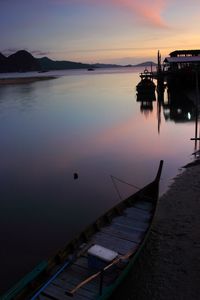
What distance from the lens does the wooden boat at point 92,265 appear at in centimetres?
820

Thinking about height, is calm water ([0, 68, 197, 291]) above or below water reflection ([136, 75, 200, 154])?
below

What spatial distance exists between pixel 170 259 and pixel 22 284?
16.8 feet

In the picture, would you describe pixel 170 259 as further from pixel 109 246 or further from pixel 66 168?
pixel 66 168

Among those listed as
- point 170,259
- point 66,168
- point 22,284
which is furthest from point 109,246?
point 66,168

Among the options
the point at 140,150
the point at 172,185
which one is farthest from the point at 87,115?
the point at 172,185

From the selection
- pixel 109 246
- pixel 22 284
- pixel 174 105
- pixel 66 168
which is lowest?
pixel 66 168

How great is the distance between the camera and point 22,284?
8.00 metres

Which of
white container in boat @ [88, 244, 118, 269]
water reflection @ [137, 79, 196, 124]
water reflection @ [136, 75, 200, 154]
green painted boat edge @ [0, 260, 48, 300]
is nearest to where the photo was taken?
green painted boat edge @ [0, 260, 48, 300]

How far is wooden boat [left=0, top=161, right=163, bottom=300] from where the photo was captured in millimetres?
8195

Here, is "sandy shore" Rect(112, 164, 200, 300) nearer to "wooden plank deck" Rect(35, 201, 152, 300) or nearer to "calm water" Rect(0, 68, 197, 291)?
"wooden plank deck" Rect(35, 201, 152, 300)

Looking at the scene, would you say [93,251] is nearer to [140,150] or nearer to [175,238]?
[175,238]

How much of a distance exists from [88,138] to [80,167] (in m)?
9.83

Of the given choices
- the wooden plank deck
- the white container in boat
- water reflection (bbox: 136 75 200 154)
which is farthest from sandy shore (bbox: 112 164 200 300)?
water reflection (bbox: 136 75 200 154)

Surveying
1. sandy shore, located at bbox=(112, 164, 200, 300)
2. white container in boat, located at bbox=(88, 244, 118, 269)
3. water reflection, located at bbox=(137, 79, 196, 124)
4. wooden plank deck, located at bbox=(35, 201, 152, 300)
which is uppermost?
water reflection, located at bbox=(137, 79, 196, 124)
